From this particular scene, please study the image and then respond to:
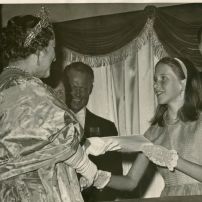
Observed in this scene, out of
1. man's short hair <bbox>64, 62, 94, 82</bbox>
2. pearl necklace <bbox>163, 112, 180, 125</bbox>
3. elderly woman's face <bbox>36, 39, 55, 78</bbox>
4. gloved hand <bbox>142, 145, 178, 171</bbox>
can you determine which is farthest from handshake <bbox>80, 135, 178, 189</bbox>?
elderly woman's face <bbox>36, 39, 55, 78</bbox>

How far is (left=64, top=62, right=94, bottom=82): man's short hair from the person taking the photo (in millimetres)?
1535

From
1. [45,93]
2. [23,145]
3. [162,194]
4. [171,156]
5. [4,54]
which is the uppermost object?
[4,54]

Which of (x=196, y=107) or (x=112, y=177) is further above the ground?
(x=196, y=107)

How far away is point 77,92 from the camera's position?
5.08 feet

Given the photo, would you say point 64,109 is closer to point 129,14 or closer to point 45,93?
point 45,93

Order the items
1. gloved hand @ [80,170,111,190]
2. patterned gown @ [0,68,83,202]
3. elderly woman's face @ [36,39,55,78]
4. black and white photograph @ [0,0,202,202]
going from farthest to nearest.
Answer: black and white photograph @ [0,0,202,202], gloved hand @ [80,170,111,190], elderly woman's face @ [36,39,55,78], patterned gown @ [0,68,83,202]

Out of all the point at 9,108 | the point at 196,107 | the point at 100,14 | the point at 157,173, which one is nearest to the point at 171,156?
the point at 157,173

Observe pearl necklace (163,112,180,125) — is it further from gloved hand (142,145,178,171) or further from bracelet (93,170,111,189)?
bracelet (93,170,111,189)

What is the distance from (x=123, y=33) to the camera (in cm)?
155

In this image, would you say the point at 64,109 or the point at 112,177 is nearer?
the point at 64,109

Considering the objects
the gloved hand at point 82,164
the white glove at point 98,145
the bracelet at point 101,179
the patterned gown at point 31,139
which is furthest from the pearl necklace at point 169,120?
the patterned gown at point 31,139

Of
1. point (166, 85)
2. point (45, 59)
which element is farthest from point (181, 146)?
point (45, 59)

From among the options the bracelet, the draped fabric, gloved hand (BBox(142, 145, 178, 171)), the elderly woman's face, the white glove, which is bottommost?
the bracelet

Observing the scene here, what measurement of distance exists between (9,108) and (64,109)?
0.47 ft
